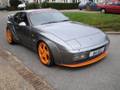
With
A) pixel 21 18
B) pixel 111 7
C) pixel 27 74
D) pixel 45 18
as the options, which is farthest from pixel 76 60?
pixel 111 7

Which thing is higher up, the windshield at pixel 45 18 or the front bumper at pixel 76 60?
the windshield at pixel 45 18

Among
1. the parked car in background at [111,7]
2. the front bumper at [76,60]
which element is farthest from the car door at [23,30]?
the parked car in background at [111,7]

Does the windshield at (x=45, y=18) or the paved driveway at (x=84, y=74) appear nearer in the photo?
the paved driveway at (x=84, y=74)

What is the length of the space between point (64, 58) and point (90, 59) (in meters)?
0.64

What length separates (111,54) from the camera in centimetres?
564

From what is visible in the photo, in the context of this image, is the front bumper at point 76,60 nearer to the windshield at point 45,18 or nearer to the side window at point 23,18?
the windshield at point 45,18

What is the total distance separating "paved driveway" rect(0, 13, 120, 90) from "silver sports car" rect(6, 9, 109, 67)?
0.18 m

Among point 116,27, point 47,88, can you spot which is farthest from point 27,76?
point 116,27

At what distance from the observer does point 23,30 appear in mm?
6012

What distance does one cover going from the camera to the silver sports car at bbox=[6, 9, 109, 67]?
4.41 m

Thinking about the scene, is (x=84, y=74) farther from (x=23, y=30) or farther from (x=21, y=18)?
(x=21, y=18)

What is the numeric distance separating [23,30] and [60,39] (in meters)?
1.85

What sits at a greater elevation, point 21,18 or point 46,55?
point 21,18

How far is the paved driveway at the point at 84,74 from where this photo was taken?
3873 mm
